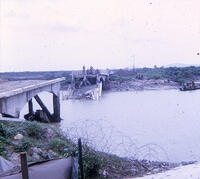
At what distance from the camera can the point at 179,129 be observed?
13.4 metres

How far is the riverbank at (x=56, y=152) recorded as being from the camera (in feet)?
19.9

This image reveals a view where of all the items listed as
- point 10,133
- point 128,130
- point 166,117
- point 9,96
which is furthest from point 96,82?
point 10,133

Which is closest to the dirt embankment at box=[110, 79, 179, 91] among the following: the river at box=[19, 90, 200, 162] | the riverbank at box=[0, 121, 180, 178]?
the river at box=[19, 90, 200, 162]

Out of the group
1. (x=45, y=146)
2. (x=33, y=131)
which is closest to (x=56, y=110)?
(x=33, y=131)

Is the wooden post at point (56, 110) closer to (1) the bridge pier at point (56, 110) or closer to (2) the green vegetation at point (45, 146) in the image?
(1) the bridge pier at point (56, 110)

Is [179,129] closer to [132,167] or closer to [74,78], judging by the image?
[132,167]

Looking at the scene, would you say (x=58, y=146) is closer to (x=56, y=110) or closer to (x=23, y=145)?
(x=23, y=145)

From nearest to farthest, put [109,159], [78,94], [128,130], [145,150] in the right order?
1. [109,159]
2. [145,150]
3. [128,130]
4. [78,94]

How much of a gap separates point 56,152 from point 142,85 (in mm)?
36788

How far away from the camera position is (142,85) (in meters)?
43.1

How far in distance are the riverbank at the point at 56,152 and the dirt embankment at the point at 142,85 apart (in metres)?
32.6

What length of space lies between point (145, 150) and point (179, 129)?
157 inches

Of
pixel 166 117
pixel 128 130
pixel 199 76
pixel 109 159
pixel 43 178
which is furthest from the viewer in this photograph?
pixel 199 76

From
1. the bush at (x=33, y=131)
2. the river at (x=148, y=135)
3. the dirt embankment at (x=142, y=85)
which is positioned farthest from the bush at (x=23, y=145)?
the dirt embankment at (x=142, y=85)
